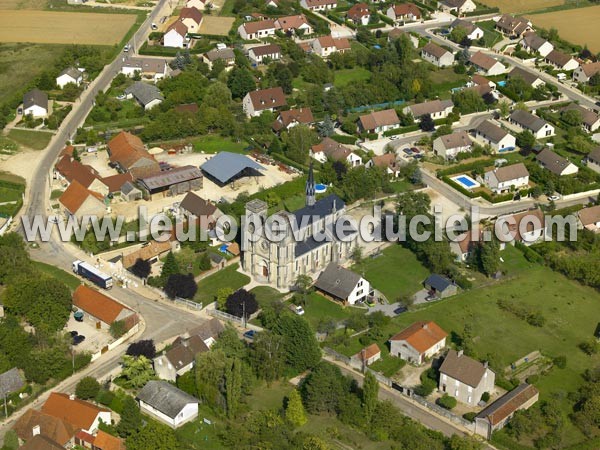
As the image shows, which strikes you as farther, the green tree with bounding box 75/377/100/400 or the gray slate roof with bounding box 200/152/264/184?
the gray slate roof with bounding box 200/152/264/184

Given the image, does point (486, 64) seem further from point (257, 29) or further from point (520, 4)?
point (520, 4)

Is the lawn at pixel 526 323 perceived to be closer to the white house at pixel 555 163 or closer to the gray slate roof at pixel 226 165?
the white house at pixel 555 163

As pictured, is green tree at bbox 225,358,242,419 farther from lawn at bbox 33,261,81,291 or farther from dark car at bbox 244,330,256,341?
lawn at bbox 33,261,81,291

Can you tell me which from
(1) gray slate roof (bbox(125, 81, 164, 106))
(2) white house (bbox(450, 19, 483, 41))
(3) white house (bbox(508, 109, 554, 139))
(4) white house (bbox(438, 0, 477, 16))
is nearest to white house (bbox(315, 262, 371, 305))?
(3) white house (bbox(508, 109, 554, 139))

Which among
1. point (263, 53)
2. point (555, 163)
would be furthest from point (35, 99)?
point (555, 163)

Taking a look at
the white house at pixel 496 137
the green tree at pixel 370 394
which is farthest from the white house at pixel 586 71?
the green tree at pixel 370 394

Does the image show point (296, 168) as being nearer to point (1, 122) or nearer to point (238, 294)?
point (238, 294)
